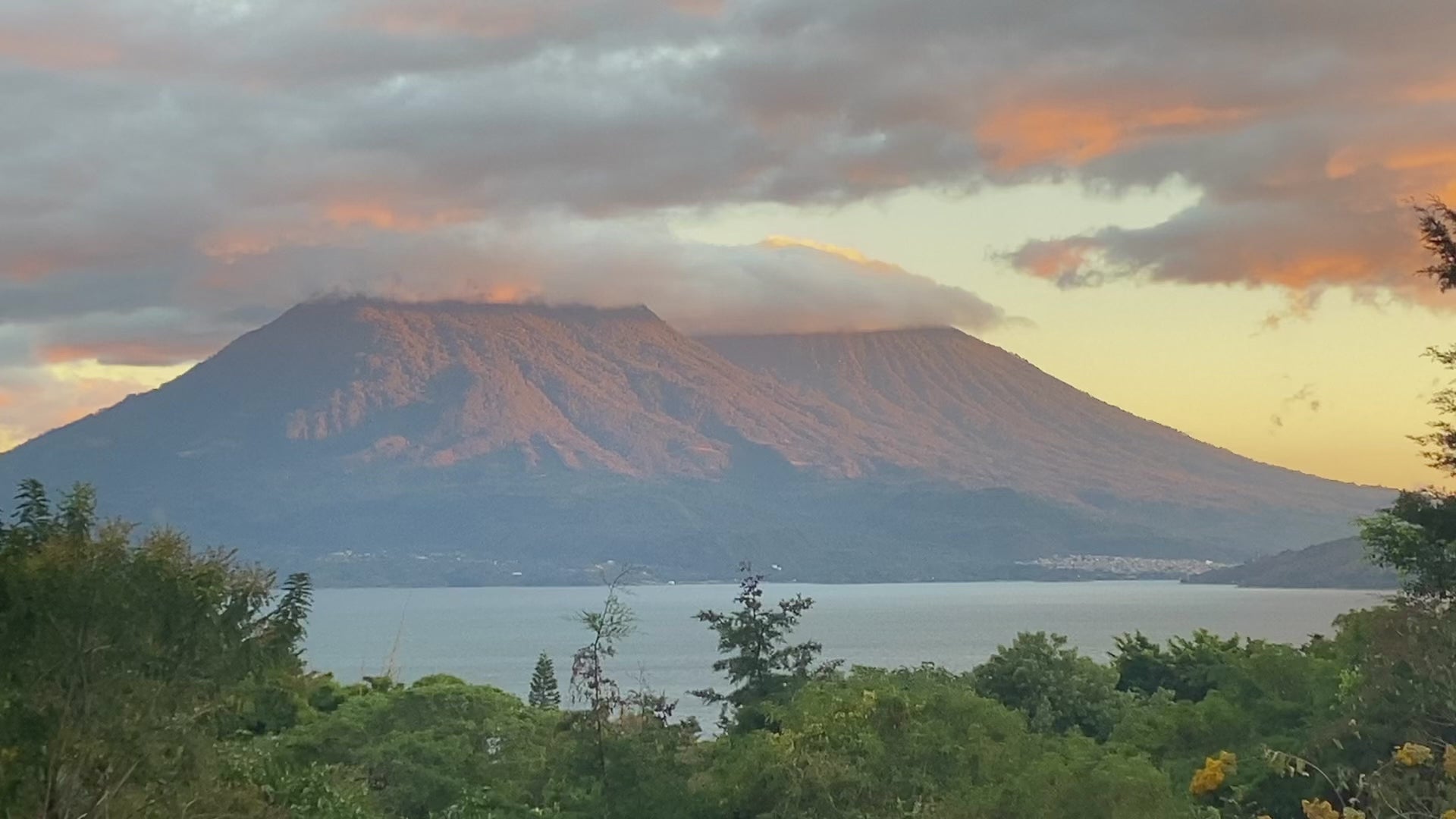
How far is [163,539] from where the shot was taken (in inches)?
545

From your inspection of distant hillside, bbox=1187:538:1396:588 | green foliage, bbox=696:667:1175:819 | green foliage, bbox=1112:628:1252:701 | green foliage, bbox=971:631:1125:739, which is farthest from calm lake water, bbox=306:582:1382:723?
green foliage, bbox=696:667:1175:819

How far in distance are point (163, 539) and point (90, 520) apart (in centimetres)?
85

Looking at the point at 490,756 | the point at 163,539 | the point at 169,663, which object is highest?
the point at 163,539

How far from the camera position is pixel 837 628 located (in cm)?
13200

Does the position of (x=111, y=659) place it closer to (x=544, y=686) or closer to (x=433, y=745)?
(x=433, y=745)

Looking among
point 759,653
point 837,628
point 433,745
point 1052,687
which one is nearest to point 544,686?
point 1052,687

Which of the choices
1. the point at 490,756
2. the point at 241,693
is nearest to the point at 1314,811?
the point at 241,693

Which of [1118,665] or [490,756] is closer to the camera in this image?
[490,756]

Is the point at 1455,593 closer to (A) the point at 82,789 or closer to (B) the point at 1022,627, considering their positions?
(A) the point at 82,789

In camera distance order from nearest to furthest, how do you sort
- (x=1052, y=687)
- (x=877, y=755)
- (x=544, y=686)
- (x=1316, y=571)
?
(x=877, y=755) → (x=1052, y=687) → (x=544, y=686) → (x=1316, y=571)

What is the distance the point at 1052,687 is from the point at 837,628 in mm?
99271

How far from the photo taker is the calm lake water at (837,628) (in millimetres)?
98188

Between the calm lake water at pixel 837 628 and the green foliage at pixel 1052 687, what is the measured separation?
3141 centimetres

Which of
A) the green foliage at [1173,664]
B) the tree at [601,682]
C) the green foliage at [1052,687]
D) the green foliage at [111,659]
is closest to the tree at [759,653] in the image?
the green foliage at [1052,687]
